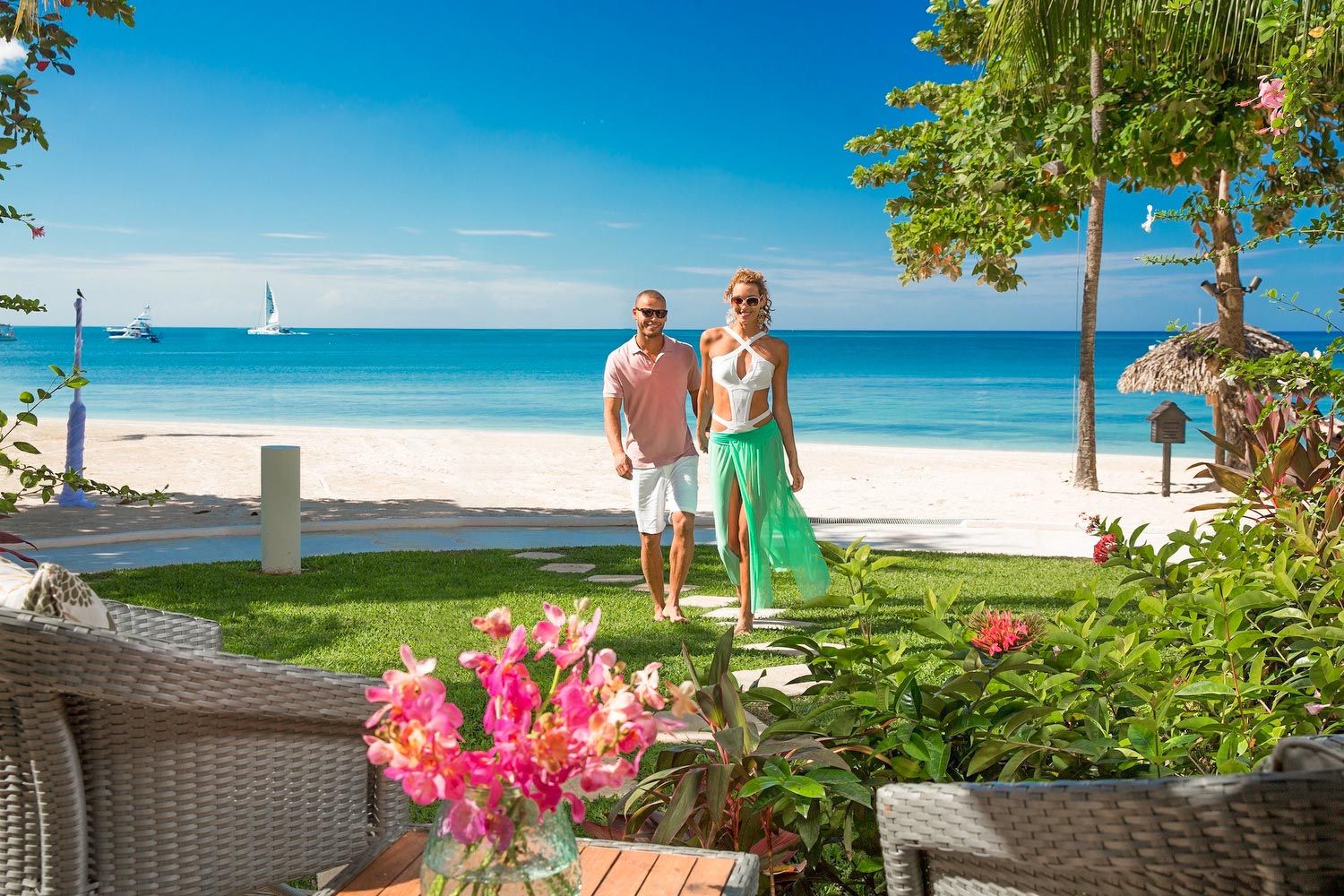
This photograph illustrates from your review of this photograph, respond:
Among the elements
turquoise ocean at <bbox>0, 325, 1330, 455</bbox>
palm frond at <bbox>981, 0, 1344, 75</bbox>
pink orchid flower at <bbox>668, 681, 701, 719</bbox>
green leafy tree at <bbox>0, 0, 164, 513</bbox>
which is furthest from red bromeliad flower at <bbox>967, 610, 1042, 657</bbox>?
turquoise ocean at <bbox>0, 325, 1330, 455</bbox>

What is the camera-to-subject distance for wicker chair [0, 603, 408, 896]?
1768 mm

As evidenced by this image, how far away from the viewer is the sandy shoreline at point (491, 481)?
10.6 m

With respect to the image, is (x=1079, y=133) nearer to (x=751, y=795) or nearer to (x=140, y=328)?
(x=751, y=795)

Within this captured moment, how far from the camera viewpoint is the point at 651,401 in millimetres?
5766

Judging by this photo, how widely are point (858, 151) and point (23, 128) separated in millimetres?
11738

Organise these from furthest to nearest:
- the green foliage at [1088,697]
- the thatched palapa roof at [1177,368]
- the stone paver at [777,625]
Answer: the thatched palapa roof at [1177,368] → the stone paver at [777,625] → the green foliage at [1088,697]

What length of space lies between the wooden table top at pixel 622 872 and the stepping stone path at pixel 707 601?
432 cm

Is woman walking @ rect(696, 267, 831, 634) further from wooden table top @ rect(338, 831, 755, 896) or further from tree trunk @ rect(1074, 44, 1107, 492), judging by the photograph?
tree trunk @ rect(1074, 44, 1107, 492)

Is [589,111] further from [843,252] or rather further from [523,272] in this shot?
[843,252]

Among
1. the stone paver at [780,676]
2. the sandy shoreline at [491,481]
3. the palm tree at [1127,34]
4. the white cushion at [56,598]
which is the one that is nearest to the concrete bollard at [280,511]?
the sandy shoreline at [491,481]

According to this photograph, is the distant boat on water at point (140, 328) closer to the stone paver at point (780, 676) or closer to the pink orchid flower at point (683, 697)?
the stone paver at point (780, 676)

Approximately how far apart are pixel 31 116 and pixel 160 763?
3063mm

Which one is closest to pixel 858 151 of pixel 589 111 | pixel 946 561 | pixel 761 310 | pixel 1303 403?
pixel 946 561

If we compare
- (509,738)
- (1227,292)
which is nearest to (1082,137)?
(1227,292)
